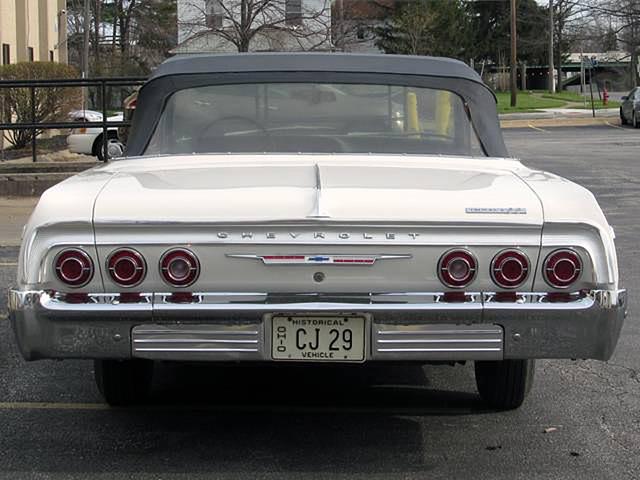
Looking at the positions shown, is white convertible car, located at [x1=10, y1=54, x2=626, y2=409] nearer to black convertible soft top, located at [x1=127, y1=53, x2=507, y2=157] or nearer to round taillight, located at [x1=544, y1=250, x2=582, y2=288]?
round taillight, located at [x1=544, y1=250, x2=582, y2=288]

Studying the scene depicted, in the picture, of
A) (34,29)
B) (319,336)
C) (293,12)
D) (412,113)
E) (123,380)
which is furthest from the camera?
(293,12)

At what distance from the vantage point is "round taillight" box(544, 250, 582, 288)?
12.0ft

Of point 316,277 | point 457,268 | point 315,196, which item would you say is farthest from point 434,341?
point 315,196

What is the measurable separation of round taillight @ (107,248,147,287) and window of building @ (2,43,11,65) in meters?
24.4

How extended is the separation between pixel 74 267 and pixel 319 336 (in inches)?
38.5

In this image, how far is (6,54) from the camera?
26875 mm

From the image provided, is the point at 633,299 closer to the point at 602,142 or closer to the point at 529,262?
the point at 529,262

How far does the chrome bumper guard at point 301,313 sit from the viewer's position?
3.64 m

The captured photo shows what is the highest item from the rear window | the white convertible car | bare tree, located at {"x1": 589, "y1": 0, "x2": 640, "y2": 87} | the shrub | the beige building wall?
bare tree, located at {"x1": 589, "y1": 0, "x2": 640, "y2": 87}

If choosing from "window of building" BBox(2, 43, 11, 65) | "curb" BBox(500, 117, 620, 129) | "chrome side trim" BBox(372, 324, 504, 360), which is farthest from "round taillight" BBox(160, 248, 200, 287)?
"curb" BBox(500, 117, 620, 129)

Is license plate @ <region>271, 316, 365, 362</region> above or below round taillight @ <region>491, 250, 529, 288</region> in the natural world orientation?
below

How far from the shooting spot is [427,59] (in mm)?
5328

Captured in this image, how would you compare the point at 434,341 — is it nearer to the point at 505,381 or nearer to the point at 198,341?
the point at 198,341

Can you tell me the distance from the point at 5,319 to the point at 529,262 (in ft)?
14.3
